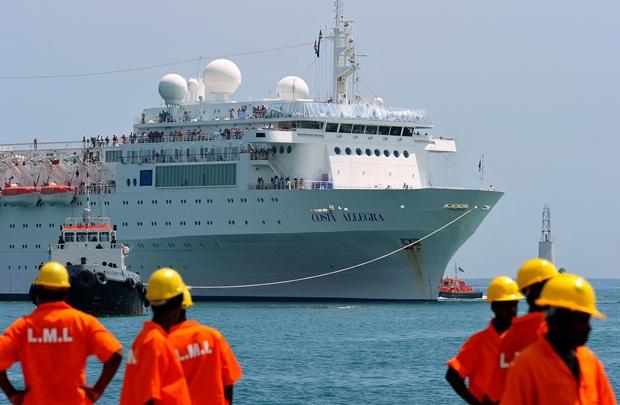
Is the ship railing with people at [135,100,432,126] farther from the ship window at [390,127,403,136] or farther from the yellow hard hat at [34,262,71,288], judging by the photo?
the yellow hard hat at [34,262,71,288]

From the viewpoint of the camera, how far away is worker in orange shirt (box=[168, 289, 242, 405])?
927 centimetres

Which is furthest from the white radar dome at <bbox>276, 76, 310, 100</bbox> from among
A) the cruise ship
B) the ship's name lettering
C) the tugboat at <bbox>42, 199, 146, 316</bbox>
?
the tugboat at <bbox>42, 199, 146, 316</bbox>

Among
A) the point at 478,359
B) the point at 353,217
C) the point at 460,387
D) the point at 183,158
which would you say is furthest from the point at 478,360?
the point at 183,158

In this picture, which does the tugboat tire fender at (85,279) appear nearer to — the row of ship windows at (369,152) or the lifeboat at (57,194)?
the row of ship windows at (369,152)

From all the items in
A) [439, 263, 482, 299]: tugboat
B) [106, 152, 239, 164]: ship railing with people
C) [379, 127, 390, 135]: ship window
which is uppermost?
[379, 127, 390, 135]: ship window

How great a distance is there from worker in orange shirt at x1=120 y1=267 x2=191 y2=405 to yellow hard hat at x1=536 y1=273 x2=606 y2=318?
2.60 meters

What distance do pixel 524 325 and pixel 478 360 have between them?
0.71 meters

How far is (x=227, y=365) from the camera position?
31.4 ft

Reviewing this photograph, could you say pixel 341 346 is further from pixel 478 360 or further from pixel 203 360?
pixel 203 360

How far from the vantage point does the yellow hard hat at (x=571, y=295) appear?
7.46 metres

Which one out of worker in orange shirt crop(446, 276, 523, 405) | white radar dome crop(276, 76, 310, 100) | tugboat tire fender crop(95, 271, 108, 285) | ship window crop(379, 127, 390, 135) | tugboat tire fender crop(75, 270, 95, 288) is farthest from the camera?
white radar dome crop(276, 76, 310, 100)

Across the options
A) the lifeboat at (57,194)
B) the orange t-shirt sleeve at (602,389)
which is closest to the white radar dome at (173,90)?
the lifeboat at (57,194)

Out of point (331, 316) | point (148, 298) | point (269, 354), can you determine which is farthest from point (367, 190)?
point (148, 298)

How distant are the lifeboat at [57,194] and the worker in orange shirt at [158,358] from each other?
54622 millimetres
